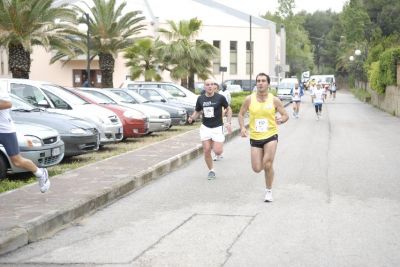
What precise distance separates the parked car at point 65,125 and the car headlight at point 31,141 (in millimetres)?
1519

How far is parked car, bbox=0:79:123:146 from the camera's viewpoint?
1323 centimetres

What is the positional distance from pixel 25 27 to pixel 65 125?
13960mm

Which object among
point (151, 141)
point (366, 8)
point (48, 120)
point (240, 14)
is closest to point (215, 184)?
point (48, 120)

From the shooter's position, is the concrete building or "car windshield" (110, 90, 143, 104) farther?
the concrete building

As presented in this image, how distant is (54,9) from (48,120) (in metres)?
15.1

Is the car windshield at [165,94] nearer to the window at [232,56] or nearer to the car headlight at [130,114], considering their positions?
the car headlight at [130,114]

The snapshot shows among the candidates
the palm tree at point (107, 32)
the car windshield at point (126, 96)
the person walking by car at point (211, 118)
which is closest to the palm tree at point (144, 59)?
the palm tree at point (107, 32)

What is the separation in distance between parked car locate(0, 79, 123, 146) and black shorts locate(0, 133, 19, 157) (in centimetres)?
535

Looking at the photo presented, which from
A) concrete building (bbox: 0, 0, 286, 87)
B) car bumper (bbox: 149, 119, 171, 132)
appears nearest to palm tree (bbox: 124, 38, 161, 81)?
car bumper (bbox: 149, 119, 171, 132)

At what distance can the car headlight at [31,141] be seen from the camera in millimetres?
9778

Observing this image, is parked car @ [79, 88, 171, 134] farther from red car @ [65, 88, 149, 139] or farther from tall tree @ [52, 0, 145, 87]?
tall tree @ [52, 0, 145, 87]

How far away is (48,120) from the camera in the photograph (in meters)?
11.7

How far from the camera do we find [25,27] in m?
24.4

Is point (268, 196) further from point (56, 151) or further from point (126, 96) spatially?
point (126, 96)
